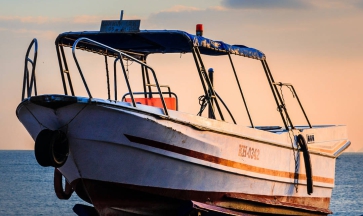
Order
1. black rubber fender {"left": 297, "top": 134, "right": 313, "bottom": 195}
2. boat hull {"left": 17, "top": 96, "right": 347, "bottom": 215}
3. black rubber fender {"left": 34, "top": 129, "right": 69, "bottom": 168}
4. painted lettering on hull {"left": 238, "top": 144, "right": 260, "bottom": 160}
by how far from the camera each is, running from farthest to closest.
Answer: black rubber fender {"left": 297, "top": 134, "right": 313, "bottom": 195} < painted lettering on hull {"left": 238, "top": 144, "right": 260, "bottom": 160} < boat hull {"left": 17, "top": 96, "right": 347, "bottom": 215} < black rubber fender {"left": 34, "top": 129, "right": 69, "bottom": 168}

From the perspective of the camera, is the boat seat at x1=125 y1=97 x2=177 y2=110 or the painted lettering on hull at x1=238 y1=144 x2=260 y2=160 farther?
the boat seat at x1=125 y1=97 x2=177 y2=110

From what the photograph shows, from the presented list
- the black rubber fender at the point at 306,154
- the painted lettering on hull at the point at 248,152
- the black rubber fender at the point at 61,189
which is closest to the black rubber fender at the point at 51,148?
the black rubber fender at the point at 61,189

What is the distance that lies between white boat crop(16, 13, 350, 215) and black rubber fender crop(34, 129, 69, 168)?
0.02 metres

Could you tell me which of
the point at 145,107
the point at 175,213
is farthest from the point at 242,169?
the point at 145,107

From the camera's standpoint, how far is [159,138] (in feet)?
53.8

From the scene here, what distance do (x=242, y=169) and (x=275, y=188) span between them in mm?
1719

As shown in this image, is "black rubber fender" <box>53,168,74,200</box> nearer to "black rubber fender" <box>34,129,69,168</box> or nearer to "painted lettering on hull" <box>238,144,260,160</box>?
"black rubber fender" <box>34,129,69,168</box>

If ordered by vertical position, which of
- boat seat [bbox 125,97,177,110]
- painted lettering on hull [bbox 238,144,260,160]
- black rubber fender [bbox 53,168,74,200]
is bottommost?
black rubber fender [bbox 53,168,74,200]

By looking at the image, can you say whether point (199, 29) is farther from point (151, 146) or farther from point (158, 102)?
point (151, 146)

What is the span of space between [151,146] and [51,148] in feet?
5.95

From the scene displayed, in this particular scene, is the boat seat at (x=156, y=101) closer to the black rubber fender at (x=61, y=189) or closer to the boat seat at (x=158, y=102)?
the boat seat at (x=158, y=102)

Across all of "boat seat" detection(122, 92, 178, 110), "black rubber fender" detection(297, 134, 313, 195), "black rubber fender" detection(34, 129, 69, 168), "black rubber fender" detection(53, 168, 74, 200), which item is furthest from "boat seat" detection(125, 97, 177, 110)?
"black rubber fender" detection(297, 134, 313, 195)

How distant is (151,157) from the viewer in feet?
54.4

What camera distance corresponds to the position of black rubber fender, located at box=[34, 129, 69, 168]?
1598 centimetres
